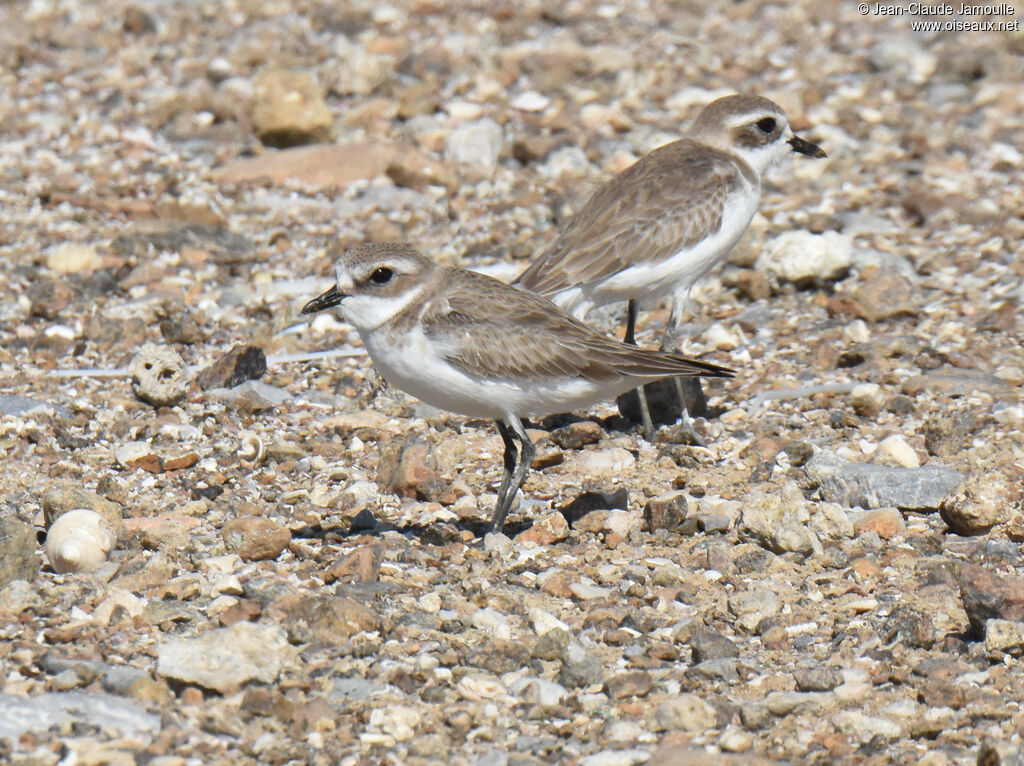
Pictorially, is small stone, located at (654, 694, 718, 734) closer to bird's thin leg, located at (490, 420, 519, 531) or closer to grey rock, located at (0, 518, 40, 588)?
bird's thin leg, located at (490, 420, 519, 531)

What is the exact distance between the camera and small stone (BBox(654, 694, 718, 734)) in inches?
177

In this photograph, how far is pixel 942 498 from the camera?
6.22 meters

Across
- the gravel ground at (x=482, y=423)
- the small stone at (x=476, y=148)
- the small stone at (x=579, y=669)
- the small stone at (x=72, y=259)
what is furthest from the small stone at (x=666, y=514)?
the small stone at (x=476, y=148)

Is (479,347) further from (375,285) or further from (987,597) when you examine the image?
(987,597)

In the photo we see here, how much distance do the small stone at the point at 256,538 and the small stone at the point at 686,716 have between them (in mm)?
1890

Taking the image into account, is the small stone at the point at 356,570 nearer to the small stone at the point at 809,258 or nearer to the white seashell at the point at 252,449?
the white seashell at the point at 252,449

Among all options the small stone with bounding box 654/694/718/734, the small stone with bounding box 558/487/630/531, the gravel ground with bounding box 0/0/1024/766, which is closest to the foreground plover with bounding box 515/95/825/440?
the gravel ground with bounding box 0/0/1024/766

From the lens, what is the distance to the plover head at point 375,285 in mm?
5859

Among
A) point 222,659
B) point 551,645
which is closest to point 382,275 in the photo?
point 551,645

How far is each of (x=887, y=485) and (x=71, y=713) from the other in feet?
11.8

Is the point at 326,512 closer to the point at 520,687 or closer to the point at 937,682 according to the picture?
the point at 520,687

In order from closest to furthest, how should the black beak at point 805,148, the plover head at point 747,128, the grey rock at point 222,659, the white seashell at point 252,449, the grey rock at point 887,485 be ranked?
the grey rock at point 222,659, the grey rock at point 887,485, the white seashell at point 252,449, the plover head at point 747,128, the black beak at point 805,148

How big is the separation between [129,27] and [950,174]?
7.64 m

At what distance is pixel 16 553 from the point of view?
527cm
